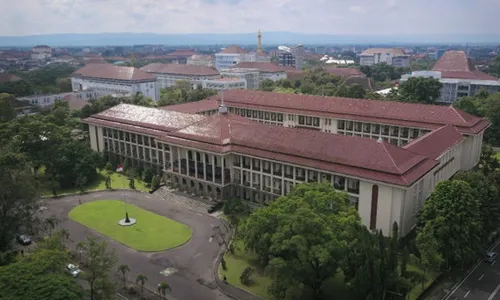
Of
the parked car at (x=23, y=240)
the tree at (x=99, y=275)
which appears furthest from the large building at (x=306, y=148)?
the tree at (x=99, y=275)

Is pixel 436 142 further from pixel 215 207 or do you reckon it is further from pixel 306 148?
pixel 215 207

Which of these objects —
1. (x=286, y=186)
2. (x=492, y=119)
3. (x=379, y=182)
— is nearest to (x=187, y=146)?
(x=286, y=186)

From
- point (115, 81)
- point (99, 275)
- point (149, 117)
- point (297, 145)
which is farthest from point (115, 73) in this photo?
point (99, 275)

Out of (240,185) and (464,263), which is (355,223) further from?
(240,185)

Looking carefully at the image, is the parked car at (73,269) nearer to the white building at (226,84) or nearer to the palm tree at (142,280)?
the palm tree at (142,280)

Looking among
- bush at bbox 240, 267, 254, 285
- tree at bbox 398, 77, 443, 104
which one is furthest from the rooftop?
tree at bbox 398, 77, 443, 104

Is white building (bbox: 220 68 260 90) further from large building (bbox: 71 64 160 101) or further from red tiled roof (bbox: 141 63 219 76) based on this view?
large building (bbox: 71 64 160 101)
